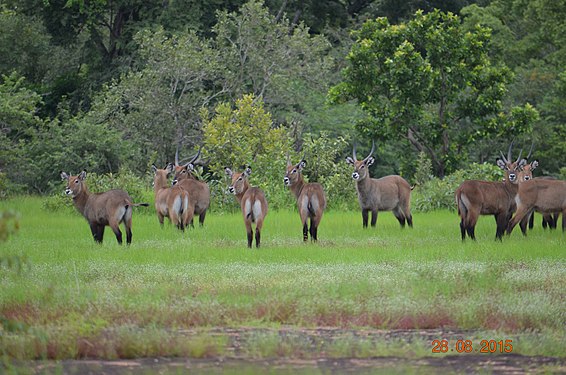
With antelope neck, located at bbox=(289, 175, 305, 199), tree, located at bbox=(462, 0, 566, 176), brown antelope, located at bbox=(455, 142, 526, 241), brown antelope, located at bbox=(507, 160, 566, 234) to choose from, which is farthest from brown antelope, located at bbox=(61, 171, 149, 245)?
tree, located at bbox=(462, 0, 566, 176)

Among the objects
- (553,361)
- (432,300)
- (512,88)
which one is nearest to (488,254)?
(432,300)

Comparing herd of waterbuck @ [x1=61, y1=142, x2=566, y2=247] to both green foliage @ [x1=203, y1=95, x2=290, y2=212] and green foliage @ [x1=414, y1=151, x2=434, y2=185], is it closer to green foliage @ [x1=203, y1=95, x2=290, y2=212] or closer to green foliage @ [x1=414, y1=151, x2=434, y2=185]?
green foliage @ [x1=203, y1=95, x2=290, y2=212]

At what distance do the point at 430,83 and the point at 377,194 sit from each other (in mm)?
6960

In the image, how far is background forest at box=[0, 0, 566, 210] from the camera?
23844mm

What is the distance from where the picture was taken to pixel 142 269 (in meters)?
11.7

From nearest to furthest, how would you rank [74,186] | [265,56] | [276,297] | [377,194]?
[276,297] < [74,186] < [377,194] < [265,56]

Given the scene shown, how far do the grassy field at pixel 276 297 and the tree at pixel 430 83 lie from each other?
31.8 ft

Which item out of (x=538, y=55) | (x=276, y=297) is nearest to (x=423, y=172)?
(x=538, y=55)

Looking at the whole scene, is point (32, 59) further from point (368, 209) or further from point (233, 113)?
point (368, 209)

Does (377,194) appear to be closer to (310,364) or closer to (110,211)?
(110,211)

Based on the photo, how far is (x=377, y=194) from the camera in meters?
17.8

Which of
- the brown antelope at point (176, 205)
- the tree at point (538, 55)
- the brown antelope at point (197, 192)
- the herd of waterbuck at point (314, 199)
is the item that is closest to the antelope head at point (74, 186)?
the herd of waterbuck at point (314, 199)

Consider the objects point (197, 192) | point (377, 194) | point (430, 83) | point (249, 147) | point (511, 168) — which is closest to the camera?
point (197, 192)

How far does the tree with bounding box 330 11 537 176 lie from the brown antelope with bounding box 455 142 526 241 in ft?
29.3
